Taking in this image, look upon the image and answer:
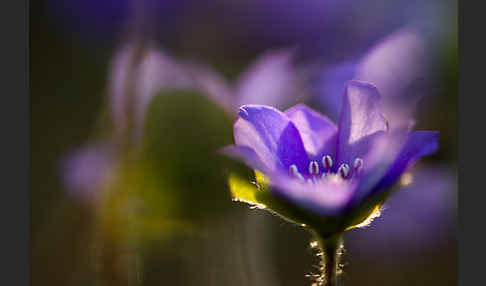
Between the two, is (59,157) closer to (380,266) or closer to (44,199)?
(44,199)

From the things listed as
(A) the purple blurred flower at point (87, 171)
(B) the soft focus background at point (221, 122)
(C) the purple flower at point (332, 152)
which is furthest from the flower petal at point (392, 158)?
(A) the purple blurred flower at point (87, 171)

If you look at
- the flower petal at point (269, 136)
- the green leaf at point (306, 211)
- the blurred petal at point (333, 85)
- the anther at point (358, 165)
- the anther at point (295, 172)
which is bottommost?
the green leaf at point (306, 211)

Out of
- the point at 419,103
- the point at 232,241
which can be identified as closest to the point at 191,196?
the point at 232,241

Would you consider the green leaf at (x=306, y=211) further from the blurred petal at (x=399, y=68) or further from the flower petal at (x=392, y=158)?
the blurred petal at (x=399, y=68)

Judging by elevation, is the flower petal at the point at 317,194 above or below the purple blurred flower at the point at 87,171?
below

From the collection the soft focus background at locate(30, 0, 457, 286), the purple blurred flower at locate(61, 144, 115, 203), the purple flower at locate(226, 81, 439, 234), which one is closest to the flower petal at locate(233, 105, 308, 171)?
the purple flower at locate(226, 81, 439, 234)

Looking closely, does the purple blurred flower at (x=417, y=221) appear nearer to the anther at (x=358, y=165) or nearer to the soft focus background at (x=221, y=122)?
the soft focus background at (x=221, y=122)

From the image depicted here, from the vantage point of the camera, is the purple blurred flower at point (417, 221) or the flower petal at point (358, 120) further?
the purple blurred flower at point (417, 221)
